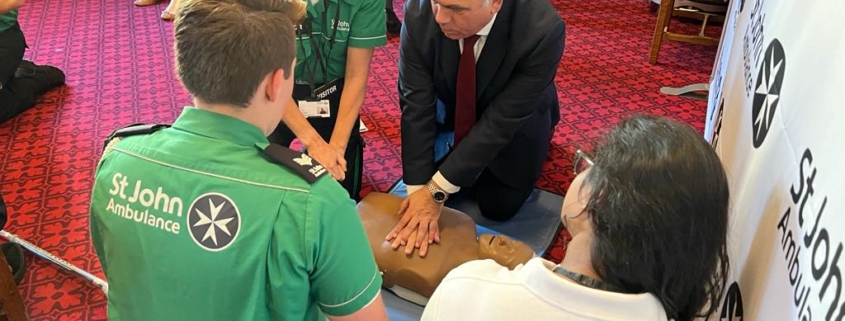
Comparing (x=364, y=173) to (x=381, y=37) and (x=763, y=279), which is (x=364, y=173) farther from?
(x=763, y=279)

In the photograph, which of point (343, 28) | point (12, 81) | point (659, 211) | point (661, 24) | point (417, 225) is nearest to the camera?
point (659, 211)

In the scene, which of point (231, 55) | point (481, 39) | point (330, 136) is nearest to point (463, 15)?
point (481, 39)

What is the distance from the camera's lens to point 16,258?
2.08m

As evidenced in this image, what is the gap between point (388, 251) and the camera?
178cm

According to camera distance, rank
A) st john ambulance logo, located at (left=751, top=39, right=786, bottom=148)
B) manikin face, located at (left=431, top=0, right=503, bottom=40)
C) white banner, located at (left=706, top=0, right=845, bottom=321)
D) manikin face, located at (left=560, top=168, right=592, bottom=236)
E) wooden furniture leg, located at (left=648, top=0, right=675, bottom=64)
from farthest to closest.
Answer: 1. wooden furniture leg, located at (left=648, top=0, right=675, bottom=64)
2. manikin face, located at (left=431, top=0, right=503, bottom=40)
3. st john ambulance logo, located at (left=751, top=39, right=786, bottom=148)
4. manikin face, located at (left=560, top=168, right=592, bottom=236)
5. white banner, located at (left=706, top=0, right=845, bottom=321)

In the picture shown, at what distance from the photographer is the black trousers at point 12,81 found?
2973 millimetres

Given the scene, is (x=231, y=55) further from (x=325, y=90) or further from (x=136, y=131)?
(x=325, y=90)

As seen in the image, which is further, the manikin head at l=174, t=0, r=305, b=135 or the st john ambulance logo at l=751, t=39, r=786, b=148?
the st john ambulance logo at l=751, t=39, r=786, b=148

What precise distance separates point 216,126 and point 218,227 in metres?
0.15

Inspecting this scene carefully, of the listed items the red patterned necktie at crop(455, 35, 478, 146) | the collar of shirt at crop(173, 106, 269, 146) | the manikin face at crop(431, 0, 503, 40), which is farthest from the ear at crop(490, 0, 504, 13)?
the collar of shirt at crop(173, 106, 269, 146)

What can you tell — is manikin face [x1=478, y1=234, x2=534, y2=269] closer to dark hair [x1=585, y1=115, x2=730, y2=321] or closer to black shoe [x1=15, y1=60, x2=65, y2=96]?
dark hair [x1=585, y1=115, x2=730, y2=321]

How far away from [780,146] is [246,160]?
83 cm

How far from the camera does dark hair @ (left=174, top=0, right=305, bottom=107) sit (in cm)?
96

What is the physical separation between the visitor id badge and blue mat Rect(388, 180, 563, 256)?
492mm
